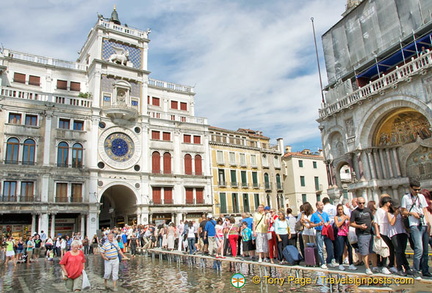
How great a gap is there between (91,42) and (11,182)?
16.1m

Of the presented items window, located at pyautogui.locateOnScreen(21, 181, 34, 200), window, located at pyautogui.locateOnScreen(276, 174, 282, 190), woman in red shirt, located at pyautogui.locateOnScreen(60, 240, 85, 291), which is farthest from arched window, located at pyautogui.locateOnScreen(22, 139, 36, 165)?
window, located at pyautogui.locateOnScreen(276, 174, 282, 190)

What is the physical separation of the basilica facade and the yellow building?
14517mm

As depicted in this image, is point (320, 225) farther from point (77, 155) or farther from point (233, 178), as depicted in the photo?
point (233, 178)

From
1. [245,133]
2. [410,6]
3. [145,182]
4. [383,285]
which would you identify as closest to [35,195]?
[145,182]

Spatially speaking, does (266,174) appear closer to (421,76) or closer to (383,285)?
(421,76)

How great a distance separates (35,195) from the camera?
26344 millimetres

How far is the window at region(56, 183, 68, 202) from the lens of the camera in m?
27.3

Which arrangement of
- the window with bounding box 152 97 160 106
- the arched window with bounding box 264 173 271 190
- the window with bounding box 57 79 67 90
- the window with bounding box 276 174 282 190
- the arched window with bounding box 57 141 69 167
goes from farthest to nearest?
the window with bounding box 276 174 282 190 < the arched window with bounding box 264 173 271 190 < the window with bounding box 152 97 160 106 < the window with bounding box 57 79 67 90 < the arched window with bounding box 57 141 69 167

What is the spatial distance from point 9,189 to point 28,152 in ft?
10.7

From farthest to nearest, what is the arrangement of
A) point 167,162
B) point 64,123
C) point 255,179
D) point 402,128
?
point 255,179
point 167,162
point 64,123
point 402,128

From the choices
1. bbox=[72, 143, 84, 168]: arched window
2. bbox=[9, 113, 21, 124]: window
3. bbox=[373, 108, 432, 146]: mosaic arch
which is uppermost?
bbox=[9, 113, 21, 124]: window

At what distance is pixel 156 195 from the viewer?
32406 mm

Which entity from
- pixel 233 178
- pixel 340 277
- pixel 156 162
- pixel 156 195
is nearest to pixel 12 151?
pixel 156 162

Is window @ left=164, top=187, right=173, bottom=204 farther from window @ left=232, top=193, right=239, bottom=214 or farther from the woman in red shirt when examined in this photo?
the woman in red shirt
